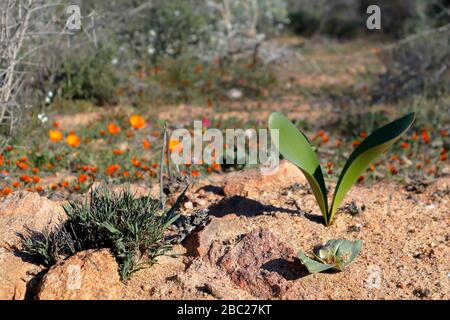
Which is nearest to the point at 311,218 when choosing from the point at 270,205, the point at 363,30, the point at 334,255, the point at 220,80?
the point at 270,205

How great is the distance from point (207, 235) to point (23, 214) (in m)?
1.05

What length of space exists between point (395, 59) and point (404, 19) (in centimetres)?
606

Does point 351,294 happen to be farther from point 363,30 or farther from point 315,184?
point 363,30

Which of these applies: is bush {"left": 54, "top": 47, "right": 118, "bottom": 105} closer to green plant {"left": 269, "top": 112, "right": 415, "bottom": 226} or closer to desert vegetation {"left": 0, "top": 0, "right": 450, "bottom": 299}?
desert vegetation {"left": 0, "top": 0, "right": 450, "bottom": 299}

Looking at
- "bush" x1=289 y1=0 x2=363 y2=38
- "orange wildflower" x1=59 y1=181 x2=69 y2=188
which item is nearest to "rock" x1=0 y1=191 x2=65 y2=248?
"orange wildflower" x1=59 y1=181 x2=69 y2=188

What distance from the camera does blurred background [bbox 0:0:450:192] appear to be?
648 centimetres

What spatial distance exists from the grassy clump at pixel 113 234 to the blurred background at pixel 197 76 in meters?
2.06

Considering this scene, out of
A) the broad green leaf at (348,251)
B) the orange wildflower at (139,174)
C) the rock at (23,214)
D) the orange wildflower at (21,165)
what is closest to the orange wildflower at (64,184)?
the orange wildflower at (21,165)

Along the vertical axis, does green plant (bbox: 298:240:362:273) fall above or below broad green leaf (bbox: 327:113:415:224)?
below

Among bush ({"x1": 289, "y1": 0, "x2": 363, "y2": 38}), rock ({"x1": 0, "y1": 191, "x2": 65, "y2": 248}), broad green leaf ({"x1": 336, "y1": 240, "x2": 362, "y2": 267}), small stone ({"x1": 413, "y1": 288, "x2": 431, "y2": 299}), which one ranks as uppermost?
bush ({"x1": 289, "y1": 0, "x2": 363, "y2": 38})

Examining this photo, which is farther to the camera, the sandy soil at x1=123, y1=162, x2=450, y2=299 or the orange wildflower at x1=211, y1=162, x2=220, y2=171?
the orange wildflower at x1=211, y1=162, x2=220, y2=171

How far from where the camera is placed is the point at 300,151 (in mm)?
3678

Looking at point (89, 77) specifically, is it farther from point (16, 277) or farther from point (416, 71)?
point (16, 277)

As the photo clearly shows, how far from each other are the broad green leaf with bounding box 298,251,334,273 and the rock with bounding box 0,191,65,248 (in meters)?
1.28
